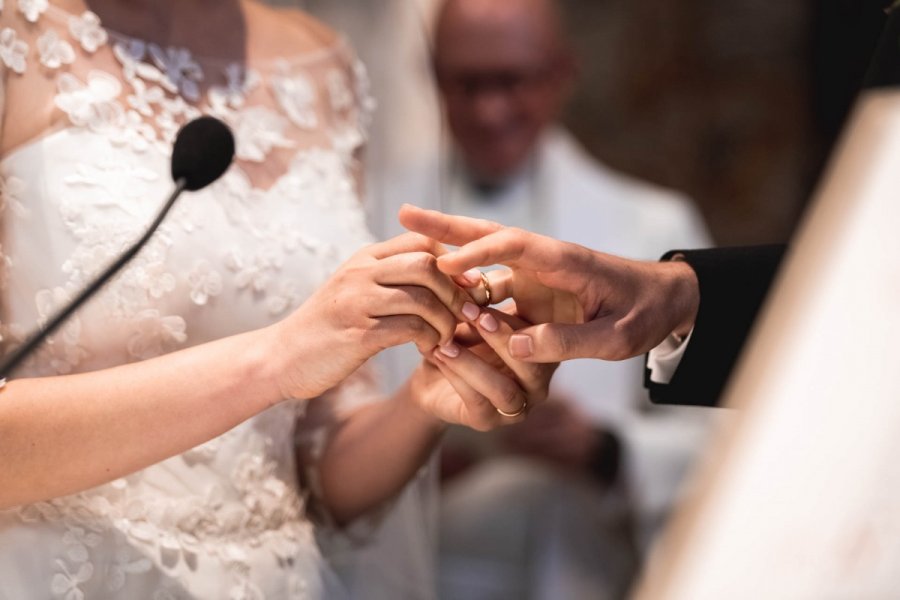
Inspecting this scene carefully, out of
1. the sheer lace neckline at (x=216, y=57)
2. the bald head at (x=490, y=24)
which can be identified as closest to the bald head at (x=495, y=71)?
the bald head at (x=490, y=24)

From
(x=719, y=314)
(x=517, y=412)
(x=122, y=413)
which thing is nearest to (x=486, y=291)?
(x=517, y=412)

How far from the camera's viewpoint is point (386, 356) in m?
1.39

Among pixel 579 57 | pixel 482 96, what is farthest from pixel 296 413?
pixel 579 57

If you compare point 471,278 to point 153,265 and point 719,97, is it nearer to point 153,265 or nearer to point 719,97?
point 153,265

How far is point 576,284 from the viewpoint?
93cm

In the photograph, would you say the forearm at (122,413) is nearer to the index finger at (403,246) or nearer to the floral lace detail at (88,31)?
the index finger at (403,246)

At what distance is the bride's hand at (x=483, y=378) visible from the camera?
98cm

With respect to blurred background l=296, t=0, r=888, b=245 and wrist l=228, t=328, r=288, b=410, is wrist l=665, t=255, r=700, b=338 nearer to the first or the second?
wrist l=228, t=328, r=288, b=410

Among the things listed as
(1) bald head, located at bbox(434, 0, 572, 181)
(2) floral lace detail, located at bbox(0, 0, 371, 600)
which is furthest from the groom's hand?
(1) bald head, located at bbox(434, 0, 572, 181)

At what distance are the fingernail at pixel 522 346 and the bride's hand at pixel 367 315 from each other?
0.06 m

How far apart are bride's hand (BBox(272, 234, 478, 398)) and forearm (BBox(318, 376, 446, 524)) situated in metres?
0.19

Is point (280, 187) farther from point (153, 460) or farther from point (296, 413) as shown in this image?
point (153, 460)

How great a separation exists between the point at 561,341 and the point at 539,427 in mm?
1301

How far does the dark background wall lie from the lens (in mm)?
3012
